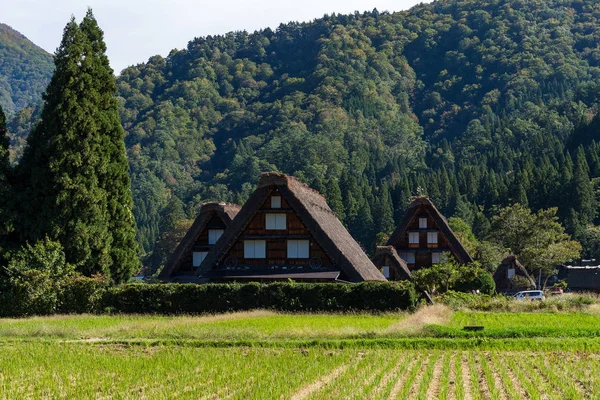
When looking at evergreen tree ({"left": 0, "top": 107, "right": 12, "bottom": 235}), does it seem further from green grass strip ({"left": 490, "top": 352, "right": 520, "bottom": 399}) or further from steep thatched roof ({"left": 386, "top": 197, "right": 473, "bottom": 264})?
steep thatched roof ({"left": 386, "top": 197, "right": 473, "bottom": 264})

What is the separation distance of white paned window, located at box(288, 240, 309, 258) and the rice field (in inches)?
717

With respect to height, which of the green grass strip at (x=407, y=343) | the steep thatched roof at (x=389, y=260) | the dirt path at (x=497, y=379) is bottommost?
the dirt path at (x=497, y=379)

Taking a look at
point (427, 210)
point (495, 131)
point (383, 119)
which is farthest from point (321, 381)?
point (383, 119)

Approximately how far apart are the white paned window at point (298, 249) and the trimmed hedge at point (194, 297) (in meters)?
5.44

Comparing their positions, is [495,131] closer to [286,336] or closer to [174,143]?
[174,143]

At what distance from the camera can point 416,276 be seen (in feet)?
164

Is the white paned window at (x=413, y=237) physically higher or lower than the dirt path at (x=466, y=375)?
higher

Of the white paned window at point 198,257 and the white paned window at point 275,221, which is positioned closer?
the white paned window at point 275,221

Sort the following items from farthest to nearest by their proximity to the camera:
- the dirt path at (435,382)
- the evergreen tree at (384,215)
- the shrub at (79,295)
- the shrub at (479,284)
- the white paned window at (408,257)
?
the evergreen tree at (384,215), the white paned window at (408,257), the shrub at (479,284), the shrub at (79,295), the dirt path at (435,382)

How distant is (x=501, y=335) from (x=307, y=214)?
15.9m

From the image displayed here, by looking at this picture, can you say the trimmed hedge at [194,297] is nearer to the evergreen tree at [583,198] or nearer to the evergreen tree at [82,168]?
the evergreen tree at [82,168]

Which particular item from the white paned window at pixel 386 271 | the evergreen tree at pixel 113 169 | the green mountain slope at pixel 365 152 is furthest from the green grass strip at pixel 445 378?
the green mountain slope at pixel 365 152

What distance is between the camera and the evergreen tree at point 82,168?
142ft

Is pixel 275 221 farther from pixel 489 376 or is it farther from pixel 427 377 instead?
pixel 489 376
